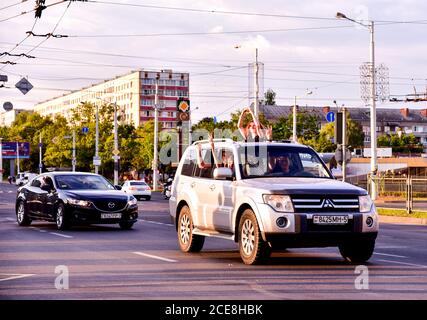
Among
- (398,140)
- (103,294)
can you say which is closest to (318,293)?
(103,294)

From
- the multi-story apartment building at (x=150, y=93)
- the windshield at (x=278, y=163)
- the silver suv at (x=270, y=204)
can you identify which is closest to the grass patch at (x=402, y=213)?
the silver suv at (x=270, y=204)

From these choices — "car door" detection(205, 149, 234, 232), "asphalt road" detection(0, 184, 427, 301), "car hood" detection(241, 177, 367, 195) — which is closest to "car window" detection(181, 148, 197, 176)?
"car door" detection(205, 149, 234, 232)

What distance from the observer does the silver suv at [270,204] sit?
12.6 metres

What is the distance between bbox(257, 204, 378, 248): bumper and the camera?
12.5 metres

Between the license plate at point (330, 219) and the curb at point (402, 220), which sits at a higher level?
the license plate at point (330, 219)

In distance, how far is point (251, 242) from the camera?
1308 centimetres

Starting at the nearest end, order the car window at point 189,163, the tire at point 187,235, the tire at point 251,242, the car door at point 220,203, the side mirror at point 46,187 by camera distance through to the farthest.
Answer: the tire at point 251,242, the car door at point 220,203, the tire at point 187,235, the car window at point 189,163, the side mirror at point 46,187

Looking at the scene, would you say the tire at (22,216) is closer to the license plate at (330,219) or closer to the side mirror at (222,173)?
the side mirror at (222,173)

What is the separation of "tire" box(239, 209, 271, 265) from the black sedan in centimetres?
905

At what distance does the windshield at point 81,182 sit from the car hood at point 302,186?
1019 centimetres

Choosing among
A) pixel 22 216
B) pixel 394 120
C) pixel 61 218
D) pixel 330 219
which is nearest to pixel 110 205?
pixel 61 218

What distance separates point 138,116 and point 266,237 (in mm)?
156411

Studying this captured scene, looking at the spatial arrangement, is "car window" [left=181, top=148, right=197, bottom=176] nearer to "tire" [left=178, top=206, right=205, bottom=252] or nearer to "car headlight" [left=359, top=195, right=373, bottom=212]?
"tire" [left=178, top=206, right=205, bottom=252]

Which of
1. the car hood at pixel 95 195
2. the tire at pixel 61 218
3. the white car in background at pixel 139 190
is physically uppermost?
the car hood at pixel 95 195
